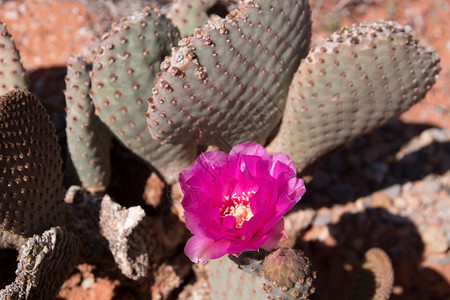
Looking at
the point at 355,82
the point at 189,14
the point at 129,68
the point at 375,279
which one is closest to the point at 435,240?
the point at 375,279

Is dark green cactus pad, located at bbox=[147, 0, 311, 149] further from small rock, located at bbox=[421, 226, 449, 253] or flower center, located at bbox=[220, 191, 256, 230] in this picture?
small rock, located at bbox=[421, 226, 449, 253]

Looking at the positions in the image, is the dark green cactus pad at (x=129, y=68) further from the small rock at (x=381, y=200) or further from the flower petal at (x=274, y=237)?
the small rock at (x=381, y=200)

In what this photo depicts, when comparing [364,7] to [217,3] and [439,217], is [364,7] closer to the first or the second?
[439,217]

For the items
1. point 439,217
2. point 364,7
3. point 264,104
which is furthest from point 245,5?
point 364,7

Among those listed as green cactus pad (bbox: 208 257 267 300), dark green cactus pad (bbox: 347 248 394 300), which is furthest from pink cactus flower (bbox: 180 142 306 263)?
dark green cactus pad (bbox: 347 248 394 300)

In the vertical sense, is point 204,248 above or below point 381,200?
above

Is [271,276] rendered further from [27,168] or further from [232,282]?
[27,168]
